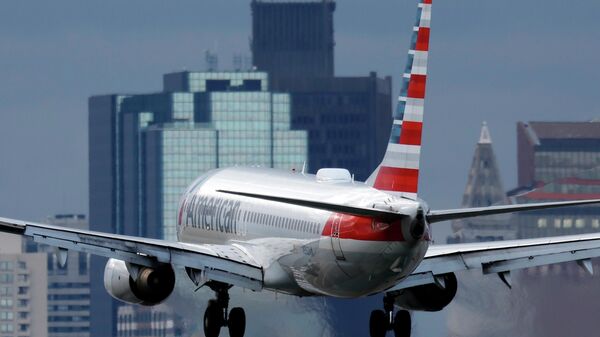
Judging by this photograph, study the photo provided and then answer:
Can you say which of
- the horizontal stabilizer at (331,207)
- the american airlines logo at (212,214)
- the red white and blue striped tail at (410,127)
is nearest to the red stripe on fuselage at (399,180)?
the red white and blue striped tail at (410,127)

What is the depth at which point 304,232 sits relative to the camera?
7388 cm

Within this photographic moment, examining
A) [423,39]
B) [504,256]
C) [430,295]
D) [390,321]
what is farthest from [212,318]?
[423,39]

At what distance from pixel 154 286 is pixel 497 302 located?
102 ft

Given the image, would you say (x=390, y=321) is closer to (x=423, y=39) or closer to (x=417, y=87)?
(x=417, y=87)

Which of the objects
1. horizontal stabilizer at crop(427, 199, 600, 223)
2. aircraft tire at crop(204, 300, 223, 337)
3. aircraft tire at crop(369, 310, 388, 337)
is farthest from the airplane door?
aircraft tire at crop(204, 300, 223, 337)

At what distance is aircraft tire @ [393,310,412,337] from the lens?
252 ft

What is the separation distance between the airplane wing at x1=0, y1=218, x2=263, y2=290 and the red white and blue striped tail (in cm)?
492

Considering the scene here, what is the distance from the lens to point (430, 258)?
245 feet

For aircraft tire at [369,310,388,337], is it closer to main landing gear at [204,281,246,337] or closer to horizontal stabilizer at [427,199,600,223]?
main landing gear at [204,281,246,337]

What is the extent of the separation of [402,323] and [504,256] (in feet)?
13.0

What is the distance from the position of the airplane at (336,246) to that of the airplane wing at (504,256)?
3 centimetres

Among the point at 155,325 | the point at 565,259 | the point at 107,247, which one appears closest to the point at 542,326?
the point at 565,259

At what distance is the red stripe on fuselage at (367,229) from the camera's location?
2694 inches

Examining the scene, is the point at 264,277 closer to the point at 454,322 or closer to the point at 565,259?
the point at 565,259
